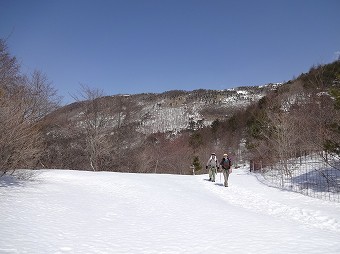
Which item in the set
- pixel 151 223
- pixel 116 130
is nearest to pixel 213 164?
pixel 151 223

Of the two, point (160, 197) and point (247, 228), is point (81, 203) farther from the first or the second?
point (247, 228)

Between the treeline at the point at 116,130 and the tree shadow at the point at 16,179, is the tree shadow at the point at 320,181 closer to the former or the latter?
the treeline at the point at 116,130

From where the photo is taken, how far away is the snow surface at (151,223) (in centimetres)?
545

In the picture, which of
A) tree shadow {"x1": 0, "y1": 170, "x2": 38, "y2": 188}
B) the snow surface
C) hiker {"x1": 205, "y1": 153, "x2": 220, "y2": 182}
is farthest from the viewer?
hiker {"x1": 205, "y1": 153, "x2": 220, "y2": 182}

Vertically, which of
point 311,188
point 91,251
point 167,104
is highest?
point 167,104

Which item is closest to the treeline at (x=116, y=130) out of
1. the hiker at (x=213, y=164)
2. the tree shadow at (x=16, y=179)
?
the tree shadow at (x=16, y=179)

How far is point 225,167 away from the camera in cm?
1557

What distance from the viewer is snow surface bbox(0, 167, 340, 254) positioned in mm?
5453

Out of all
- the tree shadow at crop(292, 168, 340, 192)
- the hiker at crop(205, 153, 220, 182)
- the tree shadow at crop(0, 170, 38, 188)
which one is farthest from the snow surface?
the hiker at crop(205, 153, 220, 182)

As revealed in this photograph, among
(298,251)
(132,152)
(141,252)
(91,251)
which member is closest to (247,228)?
(298,251)

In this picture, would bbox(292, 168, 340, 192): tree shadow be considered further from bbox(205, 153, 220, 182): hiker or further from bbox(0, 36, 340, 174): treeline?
bbox(205, 153, 220, 182): hiker

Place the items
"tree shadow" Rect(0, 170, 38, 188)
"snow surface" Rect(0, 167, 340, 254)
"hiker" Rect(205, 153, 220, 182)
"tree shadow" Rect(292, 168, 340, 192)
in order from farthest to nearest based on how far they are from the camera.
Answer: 1. "hiker" Rect(205, 153, 220, 182)
2. "tree shadow" Rect(292, 168, 340, 192)
3. "tree shadow" Rect(0, 170, 38, 188)
4. "snow surface" Rect(0, 167, 340, 254)

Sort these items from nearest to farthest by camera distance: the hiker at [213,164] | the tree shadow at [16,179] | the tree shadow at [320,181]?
the tree shadow at [16,179] < the tree shadow at [320,181] < the hiker at [213,164]

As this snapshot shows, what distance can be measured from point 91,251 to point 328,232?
18.4 ft
